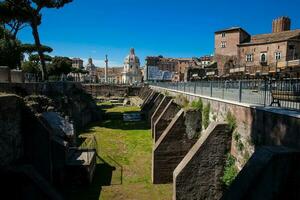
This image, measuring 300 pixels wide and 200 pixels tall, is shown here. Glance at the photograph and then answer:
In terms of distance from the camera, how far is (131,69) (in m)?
111

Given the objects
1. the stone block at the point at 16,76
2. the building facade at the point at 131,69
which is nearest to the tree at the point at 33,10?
the stone block at the point at 16,76

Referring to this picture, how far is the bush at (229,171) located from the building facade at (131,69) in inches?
3913

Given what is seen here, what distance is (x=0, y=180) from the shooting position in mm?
6695

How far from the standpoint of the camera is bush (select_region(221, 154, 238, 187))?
8.11m

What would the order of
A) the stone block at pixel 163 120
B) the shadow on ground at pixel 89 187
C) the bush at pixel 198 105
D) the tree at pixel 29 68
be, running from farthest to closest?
the tree at pixel 29 68 < the stone block at pixel 163 120 < the bush at pixel 198 105 < the shadow on ground at pixel 89 187

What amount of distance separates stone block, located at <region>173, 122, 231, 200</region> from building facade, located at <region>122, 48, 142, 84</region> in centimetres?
9917

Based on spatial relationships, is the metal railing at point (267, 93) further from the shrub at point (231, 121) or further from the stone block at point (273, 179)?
the stone block at point (273, 179)

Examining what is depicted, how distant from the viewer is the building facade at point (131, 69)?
108m

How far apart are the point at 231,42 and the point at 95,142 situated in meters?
31.9

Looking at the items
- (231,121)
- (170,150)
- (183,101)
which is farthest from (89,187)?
(231,121)

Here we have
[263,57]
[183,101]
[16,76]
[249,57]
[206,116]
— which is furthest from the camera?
[249,57]

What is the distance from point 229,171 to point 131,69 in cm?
10423

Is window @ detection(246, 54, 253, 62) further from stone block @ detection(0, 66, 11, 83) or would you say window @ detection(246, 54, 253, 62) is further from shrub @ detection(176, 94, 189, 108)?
stone block @ detection(0, 66, 11, 83)

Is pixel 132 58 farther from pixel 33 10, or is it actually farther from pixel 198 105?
pixel 198 105
